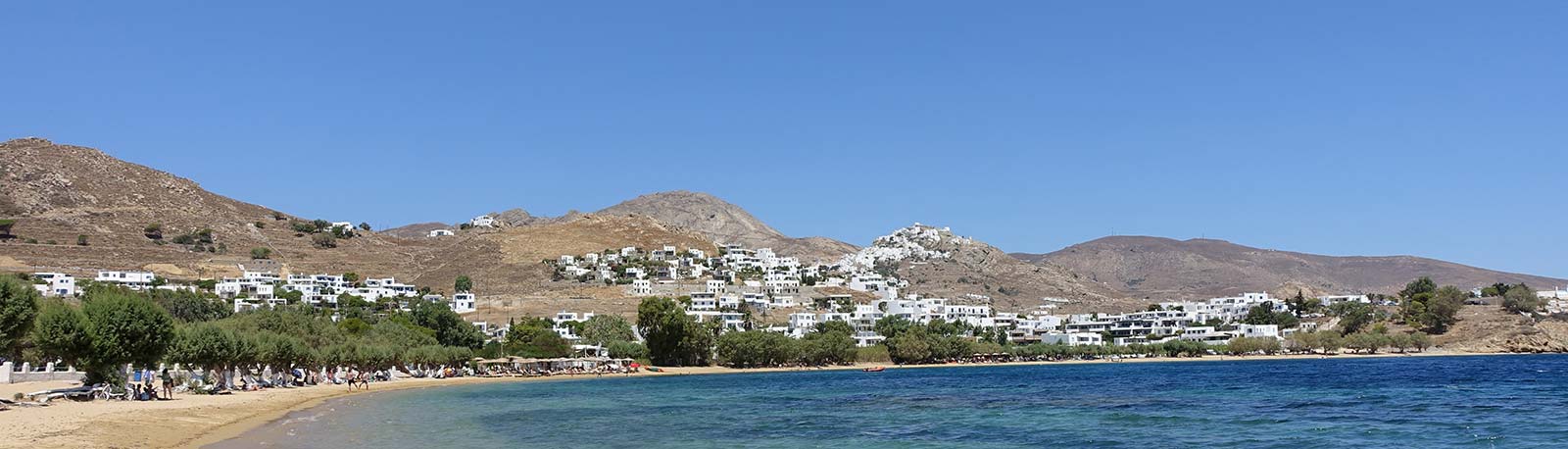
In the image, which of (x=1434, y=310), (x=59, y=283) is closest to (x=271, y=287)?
(x=59, y=283)

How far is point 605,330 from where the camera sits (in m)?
116

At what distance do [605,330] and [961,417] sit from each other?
77.3 m

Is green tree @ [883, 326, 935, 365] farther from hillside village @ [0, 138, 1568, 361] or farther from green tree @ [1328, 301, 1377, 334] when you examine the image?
green tree @ [1328, 301, 1377, 334]

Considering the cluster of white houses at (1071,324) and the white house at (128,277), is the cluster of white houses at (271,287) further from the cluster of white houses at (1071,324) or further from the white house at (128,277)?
the cluster of white houses at (1071,324)

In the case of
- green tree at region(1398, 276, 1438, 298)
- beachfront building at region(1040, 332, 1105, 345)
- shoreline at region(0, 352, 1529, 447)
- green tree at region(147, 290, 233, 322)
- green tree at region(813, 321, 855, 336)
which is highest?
green tree at region(1398, 276, 1438, 298)

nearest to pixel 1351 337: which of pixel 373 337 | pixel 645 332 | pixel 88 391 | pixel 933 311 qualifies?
pixel 933 311

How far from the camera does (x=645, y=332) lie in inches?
4254

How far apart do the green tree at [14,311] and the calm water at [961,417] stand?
24.9 feet

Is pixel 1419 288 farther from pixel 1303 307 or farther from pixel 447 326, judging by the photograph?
pixel 447 326

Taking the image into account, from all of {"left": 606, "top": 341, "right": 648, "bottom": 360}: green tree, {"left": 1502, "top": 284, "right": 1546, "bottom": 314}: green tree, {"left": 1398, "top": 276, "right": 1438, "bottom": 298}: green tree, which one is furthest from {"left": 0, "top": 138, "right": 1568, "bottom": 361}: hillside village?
{"left": 606, "top": 341, "right": 648, "bottom": 360}: green tree

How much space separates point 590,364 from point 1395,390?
203 feet

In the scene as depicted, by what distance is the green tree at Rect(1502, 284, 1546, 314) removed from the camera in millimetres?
156625

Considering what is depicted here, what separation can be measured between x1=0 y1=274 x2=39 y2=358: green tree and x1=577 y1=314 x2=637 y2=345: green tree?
75364 mm

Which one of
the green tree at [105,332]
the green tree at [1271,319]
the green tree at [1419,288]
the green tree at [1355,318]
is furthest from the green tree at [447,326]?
the green tree at [1419,288]
